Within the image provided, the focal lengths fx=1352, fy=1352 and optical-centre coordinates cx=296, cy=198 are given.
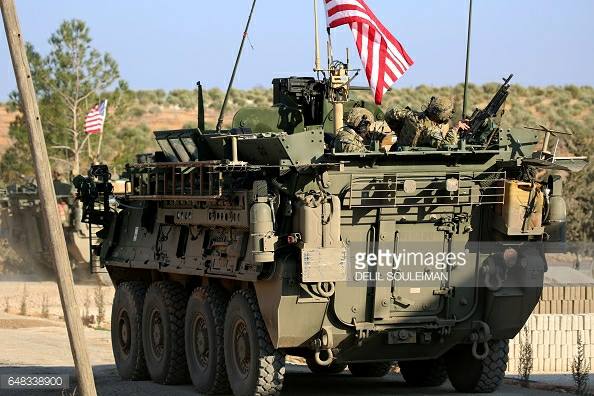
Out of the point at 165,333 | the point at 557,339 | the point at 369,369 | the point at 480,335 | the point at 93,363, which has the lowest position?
the point at 93,363

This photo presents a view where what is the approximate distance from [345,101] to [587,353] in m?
7.43

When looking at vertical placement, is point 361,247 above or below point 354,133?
below

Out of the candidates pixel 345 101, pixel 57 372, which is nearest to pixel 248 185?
pixel 345 101

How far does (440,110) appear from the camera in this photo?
44.7 ft

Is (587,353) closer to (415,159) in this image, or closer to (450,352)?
(450,352)

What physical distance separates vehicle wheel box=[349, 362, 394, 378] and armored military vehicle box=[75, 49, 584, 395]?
1.78 metres

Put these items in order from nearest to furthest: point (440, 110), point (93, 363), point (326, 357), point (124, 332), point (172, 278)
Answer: point (326, 357) < point (440, 110) < point (172, 278) < point (124, 332) < point (93, 363)

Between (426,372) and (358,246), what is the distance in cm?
296

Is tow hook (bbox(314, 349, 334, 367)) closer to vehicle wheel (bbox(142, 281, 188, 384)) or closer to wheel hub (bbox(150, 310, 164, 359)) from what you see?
vehicle wheel (bbox(142, 281, 188, 384))

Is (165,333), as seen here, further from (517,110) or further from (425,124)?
(517,110)

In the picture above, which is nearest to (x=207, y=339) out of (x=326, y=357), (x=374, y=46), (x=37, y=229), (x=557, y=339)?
(x=326, y=357)

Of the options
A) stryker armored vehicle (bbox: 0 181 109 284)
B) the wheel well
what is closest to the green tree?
stryker armored vehicle (bbox: 0 181 109 284)

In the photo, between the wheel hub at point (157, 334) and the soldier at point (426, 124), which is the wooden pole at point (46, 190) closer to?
the soldier at point (426, 124)

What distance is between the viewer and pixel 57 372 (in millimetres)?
16750
